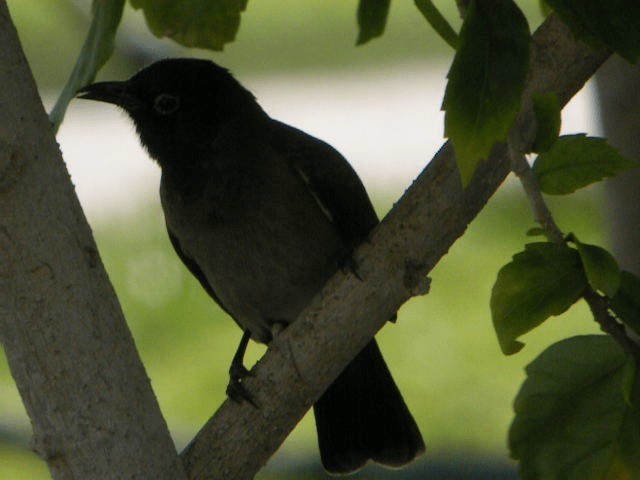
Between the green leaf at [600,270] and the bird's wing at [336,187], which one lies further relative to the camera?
the bird's wing at [336,187]

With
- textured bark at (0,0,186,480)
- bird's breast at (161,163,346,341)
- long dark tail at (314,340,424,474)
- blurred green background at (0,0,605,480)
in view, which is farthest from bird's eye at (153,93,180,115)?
textured bark at (0,0,186,480)

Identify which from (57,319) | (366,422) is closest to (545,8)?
(57,319)

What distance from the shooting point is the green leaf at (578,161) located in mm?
1796

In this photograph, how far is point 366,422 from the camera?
367cm

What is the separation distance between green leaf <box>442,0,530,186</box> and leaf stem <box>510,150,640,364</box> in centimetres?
25

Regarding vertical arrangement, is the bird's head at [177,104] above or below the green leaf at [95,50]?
above

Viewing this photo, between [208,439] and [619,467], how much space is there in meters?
0.89

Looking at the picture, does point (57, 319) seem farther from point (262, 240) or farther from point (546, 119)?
point (262, 240)

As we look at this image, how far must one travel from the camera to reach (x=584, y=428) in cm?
188

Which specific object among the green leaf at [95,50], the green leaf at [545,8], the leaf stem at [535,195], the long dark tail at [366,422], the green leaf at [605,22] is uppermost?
the green leaf at [545,8]

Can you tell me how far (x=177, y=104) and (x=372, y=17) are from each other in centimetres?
190

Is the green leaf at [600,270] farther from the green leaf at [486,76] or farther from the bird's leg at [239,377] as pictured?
the bird's leg at [239,377]

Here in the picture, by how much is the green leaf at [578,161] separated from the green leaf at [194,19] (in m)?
0.68

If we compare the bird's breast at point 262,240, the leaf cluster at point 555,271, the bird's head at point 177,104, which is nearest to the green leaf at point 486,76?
the leaf cluster at point 555,271
